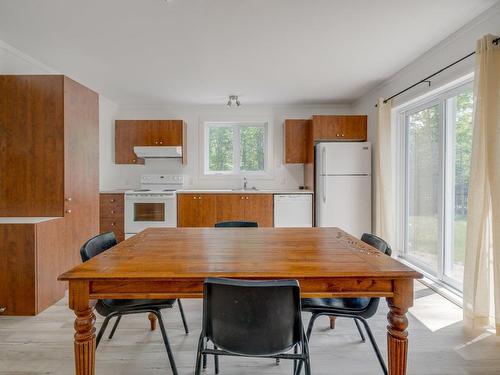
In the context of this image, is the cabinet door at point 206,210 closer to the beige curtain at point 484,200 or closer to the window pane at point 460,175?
the window pane at point 460,175

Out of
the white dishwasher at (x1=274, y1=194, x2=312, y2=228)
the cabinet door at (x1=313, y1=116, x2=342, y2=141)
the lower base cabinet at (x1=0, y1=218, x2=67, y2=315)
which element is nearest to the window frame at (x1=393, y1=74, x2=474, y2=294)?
the cabinet door at (x1=313, y1=116, x2=342, y2=141)

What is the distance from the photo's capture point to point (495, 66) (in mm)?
2160

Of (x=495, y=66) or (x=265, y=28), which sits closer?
(x=495, y=66)

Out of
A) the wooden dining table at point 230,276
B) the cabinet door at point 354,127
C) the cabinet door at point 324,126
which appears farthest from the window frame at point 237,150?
the wooden dining table at point 230,276

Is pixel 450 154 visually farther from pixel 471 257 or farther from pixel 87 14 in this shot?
pixel 87 14

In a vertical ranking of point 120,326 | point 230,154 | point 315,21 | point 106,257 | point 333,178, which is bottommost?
point 120,326

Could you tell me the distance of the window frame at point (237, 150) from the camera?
5.32m

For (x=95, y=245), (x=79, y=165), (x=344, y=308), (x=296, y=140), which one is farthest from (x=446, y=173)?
(x=79, y=165)

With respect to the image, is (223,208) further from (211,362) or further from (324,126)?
(211,362)

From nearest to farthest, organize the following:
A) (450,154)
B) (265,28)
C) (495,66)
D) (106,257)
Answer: (106,257)
(495,66)
(265,28)
(450,154)

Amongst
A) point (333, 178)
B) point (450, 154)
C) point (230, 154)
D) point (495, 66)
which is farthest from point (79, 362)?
point (230, 154)

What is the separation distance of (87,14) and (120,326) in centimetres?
239

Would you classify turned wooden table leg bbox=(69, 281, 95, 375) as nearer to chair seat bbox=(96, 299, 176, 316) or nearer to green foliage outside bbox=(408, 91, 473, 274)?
chair seat bbox=(96, 299, 176, 316)

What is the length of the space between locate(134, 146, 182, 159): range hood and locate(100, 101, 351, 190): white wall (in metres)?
0.32
